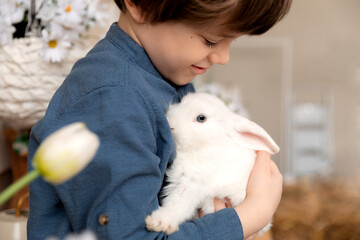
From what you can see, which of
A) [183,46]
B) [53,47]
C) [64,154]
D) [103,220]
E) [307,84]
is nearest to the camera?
[64,154]

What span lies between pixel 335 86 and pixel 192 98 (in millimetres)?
3536

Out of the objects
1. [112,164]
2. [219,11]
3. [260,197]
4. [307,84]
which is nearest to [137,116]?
[112,164]

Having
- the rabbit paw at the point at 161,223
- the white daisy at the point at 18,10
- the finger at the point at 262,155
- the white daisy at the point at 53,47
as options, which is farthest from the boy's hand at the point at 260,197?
the white daisy at the point at 18,10

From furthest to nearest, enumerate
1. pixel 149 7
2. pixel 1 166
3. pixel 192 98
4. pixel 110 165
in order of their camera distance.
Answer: pixel 1 166
pixel 192 98
pixel 149 7
pixel 110 165

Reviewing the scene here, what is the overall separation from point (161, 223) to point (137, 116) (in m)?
0.18

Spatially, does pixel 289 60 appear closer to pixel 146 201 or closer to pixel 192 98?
pixel 192 98

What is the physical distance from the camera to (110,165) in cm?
70

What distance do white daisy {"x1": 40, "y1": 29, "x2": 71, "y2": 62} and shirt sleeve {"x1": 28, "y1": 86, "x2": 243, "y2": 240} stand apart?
337 millimetres

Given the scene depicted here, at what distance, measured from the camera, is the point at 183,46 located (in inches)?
33.5

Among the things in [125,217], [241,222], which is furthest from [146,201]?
[241,222]

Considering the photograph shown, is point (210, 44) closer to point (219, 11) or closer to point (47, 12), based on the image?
point (219, 11)

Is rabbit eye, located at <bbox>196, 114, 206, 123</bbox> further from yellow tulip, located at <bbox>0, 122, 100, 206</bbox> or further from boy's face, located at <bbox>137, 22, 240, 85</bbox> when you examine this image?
yellow tulip, located at <bbox>0, 122, 100, 206</bbox>

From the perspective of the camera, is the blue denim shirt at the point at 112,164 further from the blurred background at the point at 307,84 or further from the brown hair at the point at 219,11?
the blurred background at the point at 307,84

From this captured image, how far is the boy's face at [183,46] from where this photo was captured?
→ 844 millimetres
